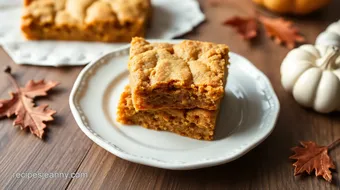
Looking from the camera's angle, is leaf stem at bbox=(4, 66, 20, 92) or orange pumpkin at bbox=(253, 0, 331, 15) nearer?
leaf stem at bbox=(4, 66, 20, 92)

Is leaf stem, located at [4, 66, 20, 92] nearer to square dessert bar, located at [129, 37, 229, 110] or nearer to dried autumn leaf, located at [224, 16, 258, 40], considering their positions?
square dessert bar, located at [129, 37, 229, 110]

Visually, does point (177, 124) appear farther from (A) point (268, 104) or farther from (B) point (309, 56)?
(B) point (309, 56)

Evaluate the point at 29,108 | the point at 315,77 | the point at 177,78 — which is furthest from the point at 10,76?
the point at 315,77

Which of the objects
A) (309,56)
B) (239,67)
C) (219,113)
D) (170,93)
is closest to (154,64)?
(170,93)

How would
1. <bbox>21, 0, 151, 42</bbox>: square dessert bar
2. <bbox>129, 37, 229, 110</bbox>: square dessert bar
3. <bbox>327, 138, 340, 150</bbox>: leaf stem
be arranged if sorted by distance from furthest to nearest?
<bbox>21, 0, 151, 42</bbox>: square dessert bar → <bbox>327, 138, 340, 150</bbox>: leaf stem → <bbox>129, 37, 229, 110</bbox>: square dessert bar

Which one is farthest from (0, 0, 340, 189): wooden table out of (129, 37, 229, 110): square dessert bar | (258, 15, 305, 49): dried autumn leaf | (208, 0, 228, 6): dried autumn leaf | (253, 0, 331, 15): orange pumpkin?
(208, 0, 228, 6): dried autumn leaf

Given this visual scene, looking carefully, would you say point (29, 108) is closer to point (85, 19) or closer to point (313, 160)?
point (85, 19)
